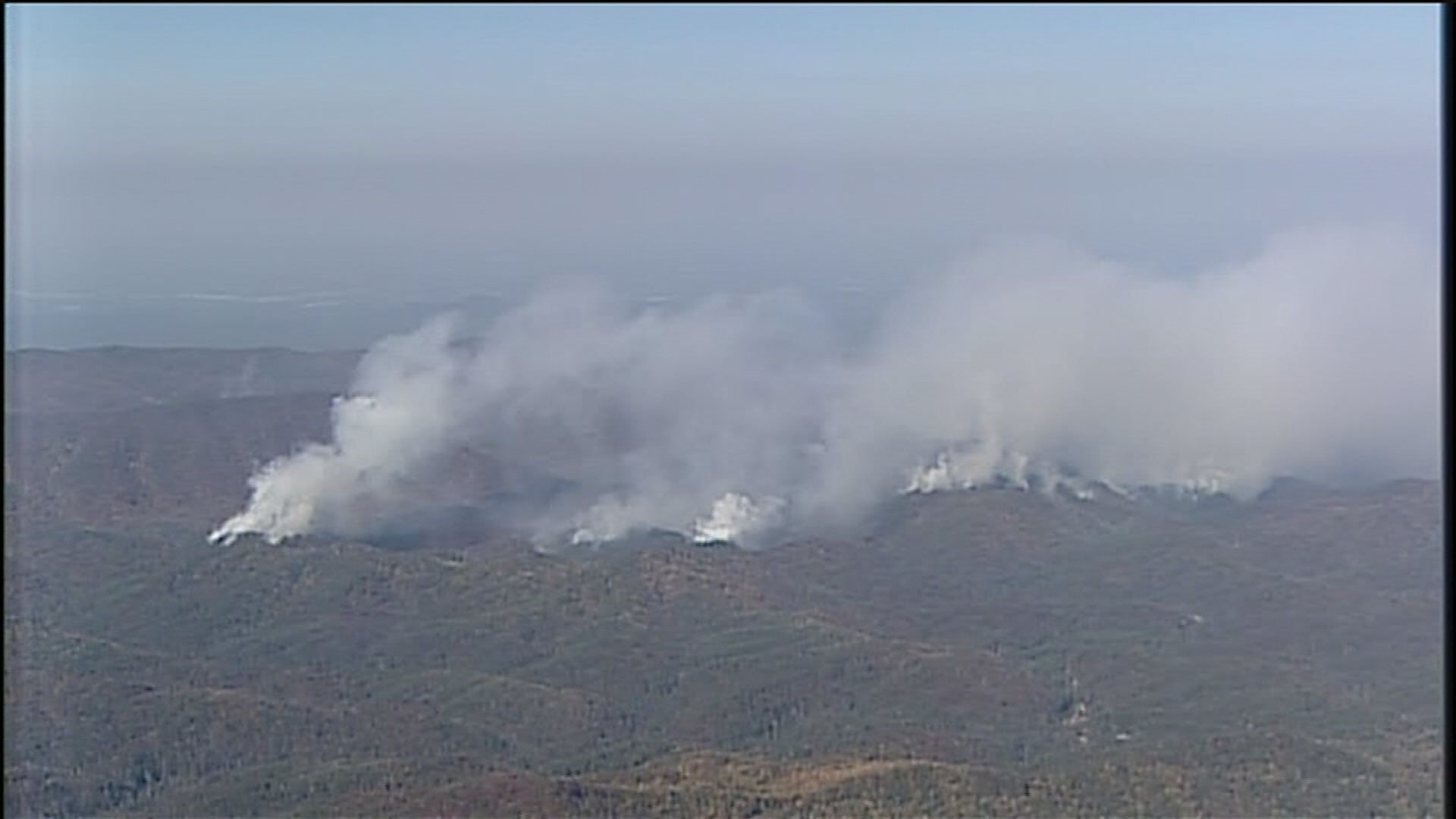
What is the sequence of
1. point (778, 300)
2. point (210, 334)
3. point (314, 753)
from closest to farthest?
1. point (314, 753)
2. point (210, 334)
3. point (778, 300)

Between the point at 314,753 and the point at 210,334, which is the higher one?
the point at 210,334

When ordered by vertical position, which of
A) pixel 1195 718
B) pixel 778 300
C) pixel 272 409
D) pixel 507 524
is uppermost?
pixel 778 300

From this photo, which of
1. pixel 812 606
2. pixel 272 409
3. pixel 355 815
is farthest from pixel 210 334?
pixel 355 815

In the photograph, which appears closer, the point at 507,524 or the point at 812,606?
the point at 812,606

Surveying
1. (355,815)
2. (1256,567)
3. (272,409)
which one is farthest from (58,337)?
(1256,567)

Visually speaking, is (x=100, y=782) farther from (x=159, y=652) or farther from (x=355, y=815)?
(x=159, y=652)

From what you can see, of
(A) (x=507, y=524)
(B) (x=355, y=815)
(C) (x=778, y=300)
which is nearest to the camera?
(B) (x=355, y=815)
